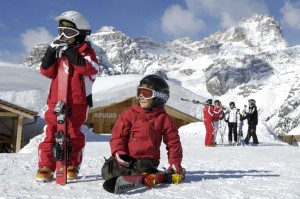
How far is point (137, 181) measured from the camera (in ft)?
10.9

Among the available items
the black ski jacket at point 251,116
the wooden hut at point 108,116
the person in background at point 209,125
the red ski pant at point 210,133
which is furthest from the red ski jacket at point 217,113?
the wooden hut at point 108,116

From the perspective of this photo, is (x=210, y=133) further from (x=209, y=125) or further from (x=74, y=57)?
(x=74, y=57)

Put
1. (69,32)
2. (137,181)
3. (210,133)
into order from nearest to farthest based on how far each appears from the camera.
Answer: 1. (137,181)
2. (69,32)
3. (210,133)

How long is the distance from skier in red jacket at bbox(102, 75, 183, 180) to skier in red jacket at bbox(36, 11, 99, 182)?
0.36 metres

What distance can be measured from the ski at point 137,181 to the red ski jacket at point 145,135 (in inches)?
7.6

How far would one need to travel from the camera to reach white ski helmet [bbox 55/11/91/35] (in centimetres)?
388

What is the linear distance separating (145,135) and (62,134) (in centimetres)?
79

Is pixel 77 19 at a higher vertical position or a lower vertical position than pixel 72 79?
higher

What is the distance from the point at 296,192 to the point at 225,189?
25.2 inches

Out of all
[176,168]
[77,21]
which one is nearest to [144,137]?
[176,168]

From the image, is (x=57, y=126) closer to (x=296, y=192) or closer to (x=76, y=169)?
(x=76, y=169)

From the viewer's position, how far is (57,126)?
3670 mm

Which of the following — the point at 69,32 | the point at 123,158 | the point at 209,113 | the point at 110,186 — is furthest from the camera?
the point at 209,113

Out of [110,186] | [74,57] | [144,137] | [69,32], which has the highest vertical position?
[69,32]
